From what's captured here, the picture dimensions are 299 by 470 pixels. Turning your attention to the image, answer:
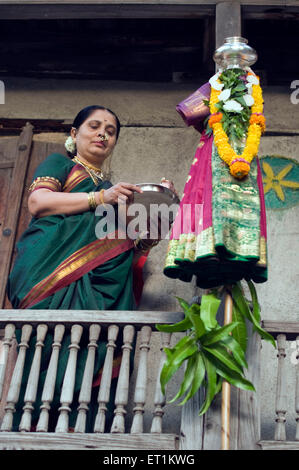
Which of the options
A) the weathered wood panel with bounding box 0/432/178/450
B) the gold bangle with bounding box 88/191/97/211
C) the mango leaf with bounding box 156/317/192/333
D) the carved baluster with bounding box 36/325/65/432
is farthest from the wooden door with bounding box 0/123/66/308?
the mango leaf with bounding box 156/317/192/333

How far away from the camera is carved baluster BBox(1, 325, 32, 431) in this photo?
546cm

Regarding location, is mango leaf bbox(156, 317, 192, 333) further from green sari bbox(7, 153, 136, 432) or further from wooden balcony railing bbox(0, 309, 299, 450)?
green sari bbox(7, 153, 136, 432)

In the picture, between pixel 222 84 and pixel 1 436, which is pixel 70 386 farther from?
pixel 222 84

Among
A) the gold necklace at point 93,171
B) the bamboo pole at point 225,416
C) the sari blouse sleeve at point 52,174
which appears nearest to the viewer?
the bamboo pole at point 225,416

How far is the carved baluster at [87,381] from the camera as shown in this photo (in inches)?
214

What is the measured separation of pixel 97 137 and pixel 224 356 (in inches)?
87.1

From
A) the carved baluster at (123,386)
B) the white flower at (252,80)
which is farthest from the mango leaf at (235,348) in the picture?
the white flower at (252,80)

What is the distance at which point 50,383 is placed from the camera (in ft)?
18.4

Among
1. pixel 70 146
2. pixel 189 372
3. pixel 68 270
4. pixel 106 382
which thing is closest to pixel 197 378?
pixel 189 372

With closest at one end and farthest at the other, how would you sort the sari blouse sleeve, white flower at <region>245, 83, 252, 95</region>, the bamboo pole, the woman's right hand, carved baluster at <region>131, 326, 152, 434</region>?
the bamboo pole
carved baluster at <region>131, 326, 152, 434</region>
white flower at <region>245, 83, 252, 95</region>
the woman's right hand
the sari blouse sleeve

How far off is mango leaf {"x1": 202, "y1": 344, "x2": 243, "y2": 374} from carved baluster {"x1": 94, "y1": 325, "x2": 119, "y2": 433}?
2.11ft

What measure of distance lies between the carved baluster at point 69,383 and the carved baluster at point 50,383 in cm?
6

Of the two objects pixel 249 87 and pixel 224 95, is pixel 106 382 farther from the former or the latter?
pixel 249 87

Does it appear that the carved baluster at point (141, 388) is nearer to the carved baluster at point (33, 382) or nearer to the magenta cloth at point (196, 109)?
the carved baluster at point (33, 382)
